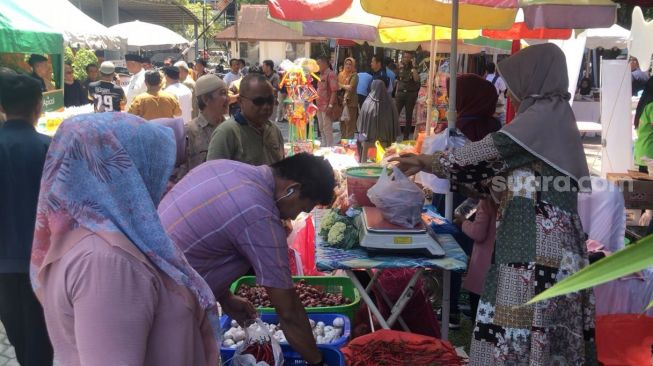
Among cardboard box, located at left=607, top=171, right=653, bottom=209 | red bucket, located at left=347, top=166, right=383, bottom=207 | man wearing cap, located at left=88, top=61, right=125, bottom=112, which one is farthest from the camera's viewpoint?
man wearing cap, located at left=88, top=61, right=125, bottom=112

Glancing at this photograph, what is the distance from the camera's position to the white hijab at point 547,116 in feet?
8.29

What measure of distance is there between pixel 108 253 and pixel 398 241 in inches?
66.3

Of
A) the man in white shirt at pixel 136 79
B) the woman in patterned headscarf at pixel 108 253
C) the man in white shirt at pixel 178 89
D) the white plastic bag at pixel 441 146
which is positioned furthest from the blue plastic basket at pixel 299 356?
the man in white shirt at pixel 178 89

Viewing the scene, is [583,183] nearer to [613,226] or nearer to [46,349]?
[613,226]

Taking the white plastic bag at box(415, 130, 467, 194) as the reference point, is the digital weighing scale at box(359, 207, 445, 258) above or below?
below

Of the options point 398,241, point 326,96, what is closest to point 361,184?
point 398,241

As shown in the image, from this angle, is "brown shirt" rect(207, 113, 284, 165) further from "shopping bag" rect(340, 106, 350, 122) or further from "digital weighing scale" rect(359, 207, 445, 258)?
"shopping bag" rect(340, 106, 350, 122)

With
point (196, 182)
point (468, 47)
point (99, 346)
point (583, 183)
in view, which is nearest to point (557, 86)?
point (583, 183)

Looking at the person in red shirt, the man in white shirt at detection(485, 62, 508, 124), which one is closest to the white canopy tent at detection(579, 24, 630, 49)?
the man in white shirt at detection(485, 62, 508, 124)

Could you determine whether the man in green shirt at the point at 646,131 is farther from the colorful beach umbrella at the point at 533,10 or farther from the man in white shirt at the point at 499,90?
the colorful beach umbrella at the point at 533,10

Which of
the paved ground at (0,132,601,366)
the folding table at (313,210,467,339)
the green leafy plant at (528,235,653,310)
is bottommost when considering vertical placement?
the paved ground at (0,132,601,366)

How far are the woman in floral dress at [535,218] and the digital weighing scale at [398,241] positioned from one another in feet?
1.04

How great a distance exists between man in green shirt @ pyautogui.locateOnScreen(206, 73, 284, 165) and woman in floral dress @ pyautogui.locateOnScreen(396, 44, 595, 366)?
5.41ft

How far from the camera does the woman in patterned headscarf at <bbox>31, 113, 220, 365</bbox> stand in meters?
1.32
